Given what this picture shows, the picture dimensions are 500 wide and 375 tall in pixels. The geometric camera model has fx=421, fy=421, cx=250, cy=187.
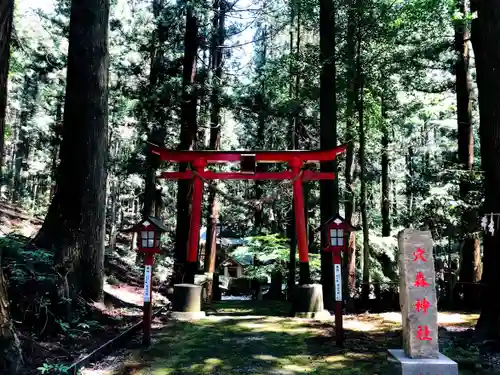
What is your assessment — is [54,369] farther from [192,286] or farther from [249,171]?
[249,171]

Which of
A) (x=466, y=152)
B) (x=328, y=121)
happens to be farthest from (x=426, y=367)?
(x=466, y=152)

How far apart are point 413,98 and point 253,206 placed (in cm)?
675

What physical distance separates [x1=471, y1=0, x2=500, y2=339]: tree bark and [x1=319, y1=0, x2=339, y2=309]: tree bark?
14.1ft

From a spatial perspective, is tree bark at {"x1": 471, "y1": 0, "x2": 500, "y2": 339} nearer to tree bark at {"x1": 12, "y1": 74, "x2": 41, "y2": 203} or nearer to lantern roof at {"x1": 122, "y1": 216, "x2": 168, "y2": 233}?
lantern roof at {"x1": 122, "y1": 216, "x2": 168, "y2": 233}

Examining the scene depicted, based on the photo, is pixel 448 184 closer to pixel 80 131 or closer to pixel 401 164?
pixel 80 131

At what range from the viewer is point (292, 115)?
41.1 ft

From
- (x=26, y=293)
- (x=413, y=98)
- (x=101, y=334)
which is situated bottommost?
(x=101, y=334)

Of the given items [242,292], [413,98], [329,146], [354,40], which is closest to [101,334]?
[329,146]

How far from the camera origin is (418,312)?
14.6 ft

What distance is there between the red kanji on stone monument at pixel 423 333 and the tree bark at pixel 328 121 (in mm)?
6172

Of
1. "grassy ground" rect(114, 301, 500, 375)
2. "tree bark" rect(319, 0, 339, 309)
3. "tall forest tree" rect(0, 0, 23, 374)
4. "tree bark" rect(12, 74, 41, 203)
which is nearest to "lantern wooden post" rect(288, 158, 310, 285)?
"tree bark" rect(319, 0, 339, 309)

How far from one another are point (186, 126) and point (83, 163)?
17.3 feet

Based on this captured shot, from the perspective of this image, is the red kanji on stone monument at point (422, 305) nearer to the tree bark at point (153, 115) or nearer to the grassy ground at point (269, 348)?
the grassy ground at point (269, 348)

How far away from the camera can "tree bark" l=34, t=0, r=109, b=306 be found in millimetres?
7020
